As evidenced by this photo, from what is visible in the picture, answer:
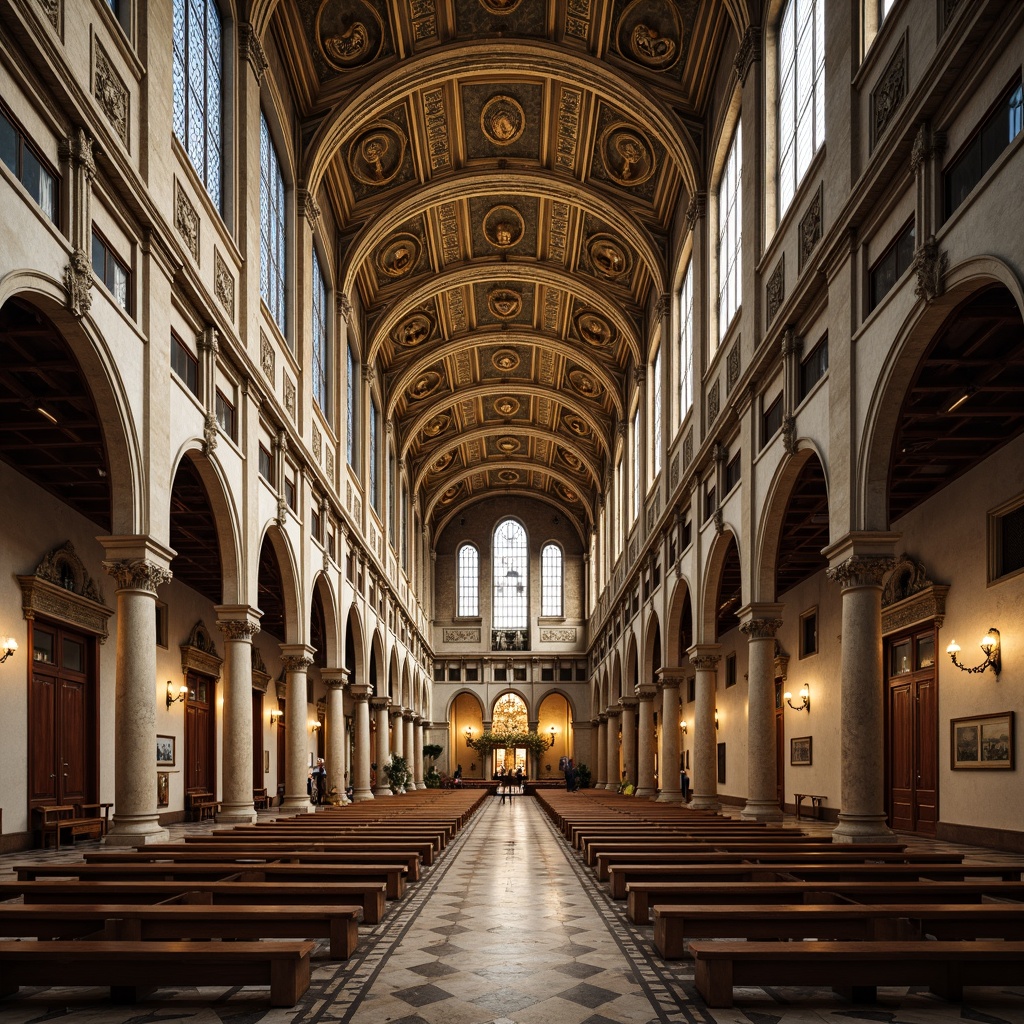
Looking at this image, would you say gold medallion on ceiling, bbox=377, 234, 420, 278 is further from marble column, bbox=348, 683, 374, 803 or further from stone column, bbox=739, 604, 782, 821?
stone column, bbox=739, 604, 782, 821

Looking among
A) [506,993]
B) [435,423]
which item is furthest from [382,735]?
[506,993]

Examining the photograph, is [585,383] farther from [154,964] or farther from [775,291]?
[154,964]

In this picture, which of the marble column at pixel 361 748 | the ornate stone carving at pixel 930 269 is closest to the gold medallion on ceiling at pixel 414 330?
the marble column at pixel 361 748

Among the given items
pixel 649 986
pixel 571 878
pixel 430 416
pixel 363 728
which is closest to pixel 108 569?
pixel 571 878

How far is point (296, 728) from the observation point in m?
23.9

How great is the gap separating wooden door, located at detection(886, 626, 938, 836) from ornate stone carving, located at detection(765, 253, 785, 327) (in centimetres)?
631

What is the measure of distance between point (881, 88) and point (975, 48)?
2.95 meters

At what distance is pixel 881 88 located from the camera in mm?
13164

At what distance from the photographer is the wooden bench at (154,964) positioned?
613 cm

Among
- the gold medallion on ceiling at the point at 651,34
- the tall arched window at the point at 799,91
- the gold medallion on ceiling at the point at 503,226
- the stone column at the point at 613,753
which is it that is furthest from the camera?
the stone column at the point at 613,753

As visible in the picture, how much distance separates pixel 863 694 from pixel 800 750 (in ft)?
44.4

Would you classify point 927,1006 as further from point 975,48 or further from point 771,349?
point 771,349

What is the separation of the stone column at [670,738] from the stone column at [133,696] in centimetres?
1694

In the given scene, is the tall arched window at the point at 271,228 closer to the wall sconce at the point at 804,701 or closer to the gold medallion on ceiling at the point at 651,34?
the gold medallion on ceiling at the point at 651,34
